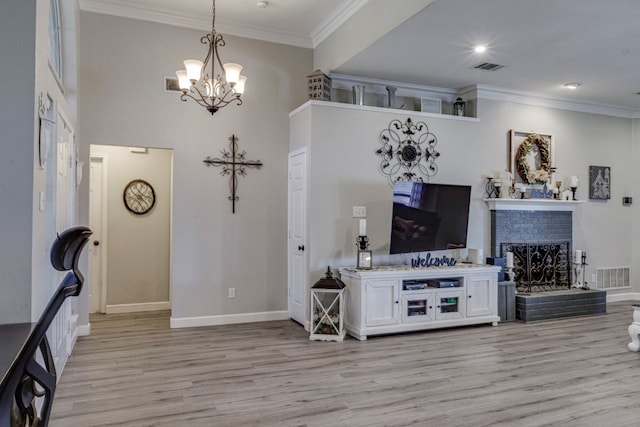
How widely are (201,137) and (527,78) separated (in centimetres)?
405

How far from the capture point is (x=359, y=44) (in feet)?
15.4

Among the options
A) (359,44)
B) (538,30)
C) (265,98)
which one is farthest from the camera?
(265,98)

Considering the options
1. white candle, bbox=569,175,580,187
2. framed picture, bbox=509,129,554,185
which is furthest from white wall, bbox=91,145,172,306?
white candle, bbox=569,175,580,187

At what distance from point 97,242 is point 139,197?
786mm

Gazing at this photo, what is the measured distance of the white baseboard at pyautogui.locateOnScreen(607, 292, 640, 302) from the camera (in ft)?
22.9

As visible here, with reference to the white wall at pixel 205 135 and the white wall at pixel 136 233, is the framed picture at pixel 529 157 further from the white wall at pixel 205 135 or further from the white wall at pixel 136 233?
the white wall at pixel 136 233

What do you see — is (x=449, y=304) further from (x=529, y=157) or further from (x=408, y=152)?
(x=529, y=157)

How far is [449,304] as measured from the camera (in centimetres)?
511

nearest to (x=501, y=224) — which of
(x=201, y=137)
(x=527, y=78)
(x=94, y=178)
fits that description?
(x=527, y=78)

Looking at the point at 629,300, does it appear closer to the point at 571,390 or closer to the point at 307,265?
the point at 571,390

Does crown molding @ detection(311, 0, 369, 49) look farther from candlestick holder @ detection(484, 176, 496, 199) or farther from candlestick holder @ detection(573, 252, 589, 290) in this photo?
candlestick holder @ detection(573, 252, 589, 290)

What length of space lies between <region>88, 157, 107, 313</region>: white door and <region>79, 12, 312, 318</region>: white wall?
1.31 meters

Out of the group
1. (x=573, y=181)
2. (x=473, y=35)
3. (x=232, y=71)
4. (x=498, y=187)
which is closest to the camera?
(x=232, y=71)

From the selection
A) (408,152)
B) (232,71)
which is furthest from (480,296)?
(232,71)
